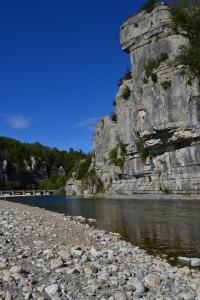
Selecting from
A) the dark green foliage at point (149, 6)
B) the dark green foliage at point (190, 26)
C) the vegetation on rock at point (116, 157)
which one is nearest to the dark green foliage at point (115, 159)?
the vegetation on rock at point (116, 157)

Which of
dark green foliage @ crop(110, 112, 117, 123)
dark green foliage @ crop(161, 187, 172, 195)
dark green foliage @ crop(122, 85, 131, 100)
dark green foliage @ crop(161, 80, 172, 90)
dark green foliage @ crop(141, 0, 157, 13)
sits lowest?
dark green foliage @ crop(161, 187, 172, 195)

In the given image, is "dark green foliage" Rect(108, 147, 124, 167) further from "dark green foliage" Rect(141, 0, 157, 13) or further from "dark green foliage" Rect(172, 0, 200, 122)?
"dark green foliage" Rect(141, 0, 157, 13)

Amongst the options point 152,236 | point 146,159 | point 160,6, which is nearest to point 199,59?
point 160,6

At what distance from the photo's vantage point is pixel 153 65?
73812 mm

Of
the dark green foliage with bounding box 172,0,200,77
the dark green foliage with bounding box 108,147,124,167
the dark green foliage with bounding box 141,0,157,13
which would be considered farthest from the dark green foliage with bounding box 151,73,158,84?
the dark green foliage with bounding box 108,147,124,167

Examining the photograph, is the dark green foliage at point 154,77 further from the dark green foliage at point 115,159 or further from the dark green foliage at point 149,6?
the dark green foliage at point 115,159

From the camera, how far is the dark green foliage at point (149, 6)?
78.3 m

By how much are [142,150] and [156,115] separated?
1060cm

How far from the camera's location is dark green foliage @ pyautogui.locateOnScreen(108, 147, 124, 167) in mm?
91000

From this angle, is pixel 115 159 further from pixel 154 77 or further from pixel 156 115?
pixel 154 77

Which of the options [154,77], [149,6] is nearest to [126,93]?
[154,77]

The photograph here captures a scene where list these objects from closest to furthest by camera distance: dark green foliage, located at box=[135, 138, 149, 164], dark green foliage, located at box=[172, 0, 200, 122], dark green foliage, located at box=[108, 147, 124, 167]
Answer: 1. dark green foliage, located at box=[172, 0, 200, 122]
2. dark green foliage, located at box=[135, 138, 149, 164]
3. dark green foliage, located at box=[108, 147, 124, 167]

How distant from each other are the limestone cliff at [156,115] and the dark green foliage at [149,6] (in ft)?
3.40

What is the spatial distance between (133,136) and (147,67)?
52.1 feet
